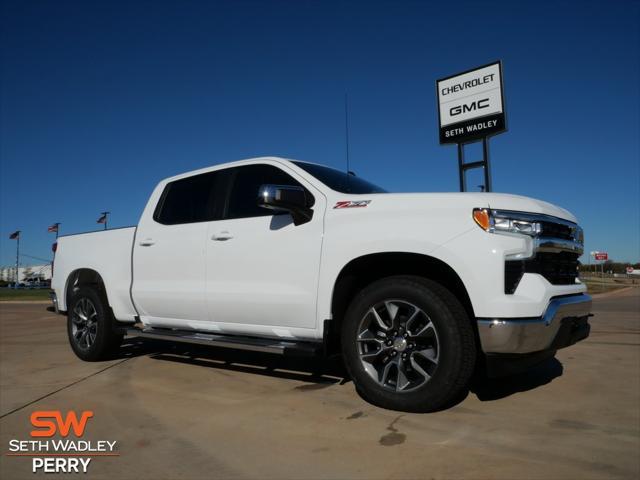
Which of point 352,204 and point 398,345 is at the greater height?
point 352,204

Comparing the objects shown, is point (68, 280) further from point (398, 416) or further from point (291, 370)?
point (398, 416)

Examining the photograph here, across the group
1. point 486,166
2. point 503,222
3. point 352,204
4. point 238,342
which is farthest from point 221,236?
point 486,166

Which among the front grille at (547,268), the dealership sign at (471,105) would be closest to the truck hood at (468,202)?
the front grille at (547,268)

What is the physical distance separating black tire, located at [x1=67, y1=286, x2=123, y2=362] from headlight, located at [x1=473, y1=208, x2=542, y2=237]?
4201mm

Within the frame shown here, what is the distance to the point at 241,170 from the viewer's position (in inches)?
182

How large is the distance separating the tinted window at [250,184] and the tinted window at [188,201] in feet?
0.99

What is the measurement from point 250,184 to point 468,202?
2129 mm

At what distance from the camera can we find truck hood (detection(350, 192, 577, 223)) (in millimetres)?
3123

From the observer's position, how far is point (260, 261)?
13.2 feet

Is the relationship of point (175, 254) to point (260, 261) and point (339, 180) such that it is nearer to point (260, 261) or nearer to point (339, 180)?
point (260, 261)

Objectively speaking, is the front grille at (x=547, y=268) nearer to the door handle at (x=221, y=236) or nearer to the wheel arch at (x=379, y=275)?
the wheel arch at (x=379, y=275)

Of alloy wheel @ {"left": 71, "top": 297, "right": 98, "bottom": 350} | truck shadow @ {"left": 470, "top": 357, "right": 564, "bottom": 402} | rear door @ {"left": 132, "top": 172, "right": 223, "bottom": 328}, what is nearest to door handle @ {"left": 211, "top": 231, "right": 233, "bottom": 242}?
rear door @ {"left": 132, "top": 172, "right": 223, "bottom": 328}

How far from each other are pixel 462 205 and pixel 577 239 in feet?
4.14

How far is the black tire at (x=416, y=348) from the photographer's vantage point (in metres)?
3.00
